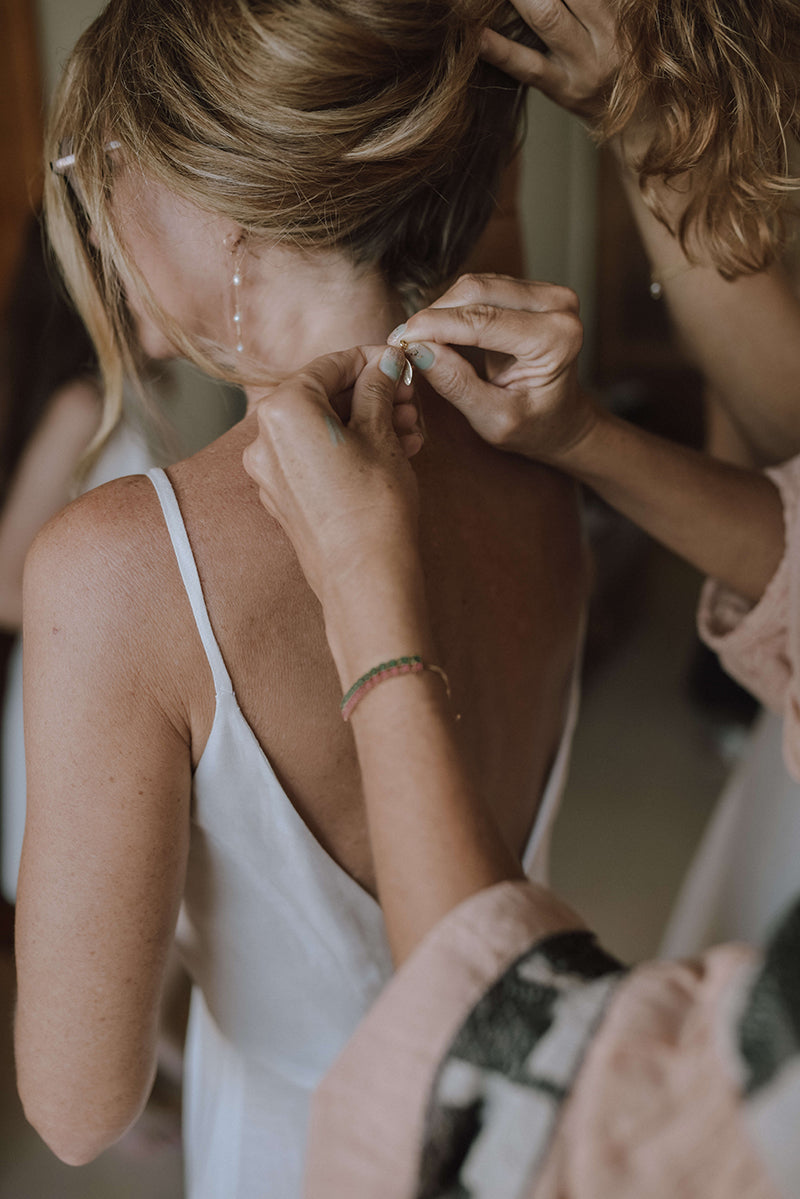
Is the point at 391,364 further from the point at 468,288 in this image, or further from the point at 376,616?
the point at 376,616

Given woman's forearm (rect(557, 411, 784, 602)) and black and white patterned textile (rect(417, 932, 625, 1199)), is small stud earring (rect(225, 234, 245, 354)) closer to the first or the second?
woman's forearm (rect(557, 411, 784, 602))

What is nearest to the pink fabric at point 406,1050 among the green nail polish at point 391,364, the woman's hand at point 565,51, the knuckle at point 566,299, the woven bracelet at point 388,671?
the woven bracelet at point 388,671

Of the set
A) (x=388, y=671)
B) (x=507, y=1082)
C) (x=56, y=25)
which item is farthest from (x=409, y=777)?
(x=56, y=25)

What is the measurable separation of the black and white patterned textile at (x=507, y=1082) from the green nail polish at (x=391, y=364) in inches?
16.3

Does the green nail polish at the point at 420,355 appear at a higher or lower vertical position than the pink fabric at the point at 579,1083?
higher

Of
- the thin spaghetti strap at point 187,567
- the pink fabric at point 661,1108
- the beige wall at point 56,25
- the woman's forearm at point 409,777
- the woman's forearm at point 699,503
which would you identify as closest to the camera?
the pink fabric at point 661,1108

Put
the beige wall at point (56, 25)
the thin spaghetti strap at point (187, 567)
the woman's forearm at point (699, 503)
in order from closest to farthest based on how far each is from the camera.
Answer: the thin spaghetti strap at point (187, 567) < the woman's forearm at point (699, 503) < the beige wall at point (56, 25)

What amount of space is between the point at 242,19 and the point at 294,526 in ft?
1.15

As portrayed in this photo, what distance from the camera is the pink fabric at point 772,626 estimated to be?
2.88 ft

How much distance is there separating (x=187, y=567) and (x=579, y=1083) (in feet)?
1.32

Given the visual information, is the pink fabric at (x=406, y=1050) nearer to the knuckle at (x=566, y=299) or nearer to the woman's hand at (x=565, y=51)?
the knuckle at (x=566, y=299)

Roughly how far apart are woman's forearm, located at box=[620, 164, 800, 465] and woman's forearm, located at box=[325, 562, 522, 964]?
0.64 m

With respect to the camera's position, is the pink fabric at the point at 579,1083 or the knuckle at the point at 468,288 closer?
the pink fabric at the point at 579,1083

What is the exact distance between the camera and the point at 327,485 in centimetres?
56
